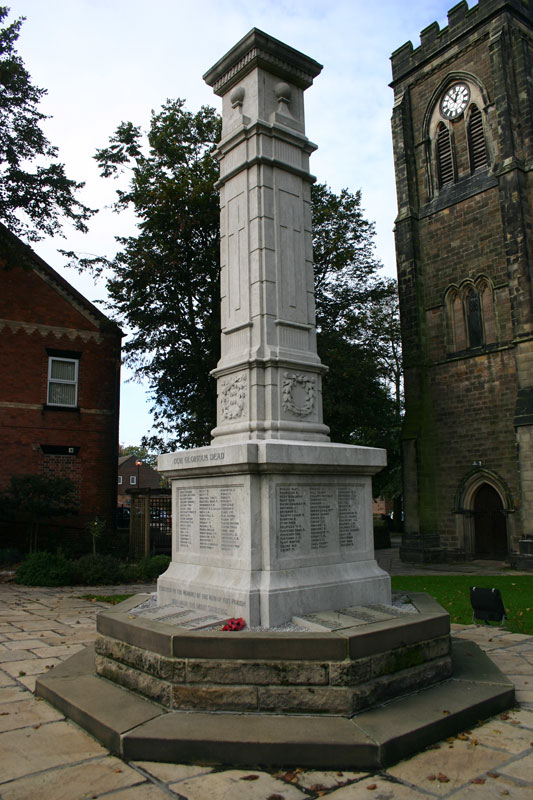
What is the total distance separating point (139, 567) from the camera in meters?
15.2

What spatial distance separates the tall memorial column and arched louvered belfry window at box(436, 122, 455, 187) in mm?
18531

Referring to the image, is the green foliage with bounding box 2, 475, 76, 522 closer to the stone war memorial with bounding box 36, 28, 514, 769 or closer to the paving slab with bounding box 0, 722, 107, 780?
the stone war memorial with bounding box 36, 28, 514, 769

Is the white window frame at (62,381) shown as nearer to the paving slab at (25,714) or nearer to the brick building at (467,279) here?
the brick building at (467,279)

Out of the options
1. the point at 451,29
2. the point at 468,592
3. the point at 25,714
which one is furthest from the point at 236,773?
the point at 451,29

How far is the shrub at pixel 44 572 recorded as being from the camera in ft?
45.4

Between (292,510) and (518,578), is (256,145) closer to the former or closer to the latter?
(292,510)

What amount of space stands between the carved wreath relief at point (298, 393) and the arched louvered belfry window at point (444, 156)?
20.2 m

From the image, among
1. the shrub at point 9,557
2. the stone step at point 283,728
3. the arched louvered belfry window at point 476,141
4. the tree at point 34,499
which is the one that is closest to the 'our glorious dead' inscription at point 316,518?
the stone step at point 283,728

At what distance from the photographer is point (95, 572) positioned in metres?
14.5

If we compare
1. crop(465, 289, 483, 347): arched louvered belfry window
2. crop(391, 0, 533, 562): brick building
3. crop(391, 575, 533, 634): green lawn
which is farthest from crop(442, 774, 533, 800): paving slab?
crop(465, 289, 483, 347): arched louvered belfry window

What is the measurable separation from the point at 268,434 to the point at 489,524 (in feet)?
58.7

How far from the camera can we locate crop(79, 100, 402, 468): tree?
18.4 m

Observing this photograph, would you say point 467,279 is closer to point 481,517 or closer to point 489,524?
point 481,517

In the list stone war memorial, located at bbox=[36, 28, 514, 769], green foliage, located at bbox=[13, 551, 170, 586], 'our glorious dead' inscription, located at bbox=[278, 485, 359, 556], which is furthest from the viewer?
green foliage, located at bbox=[13, 551, 170, 586]
